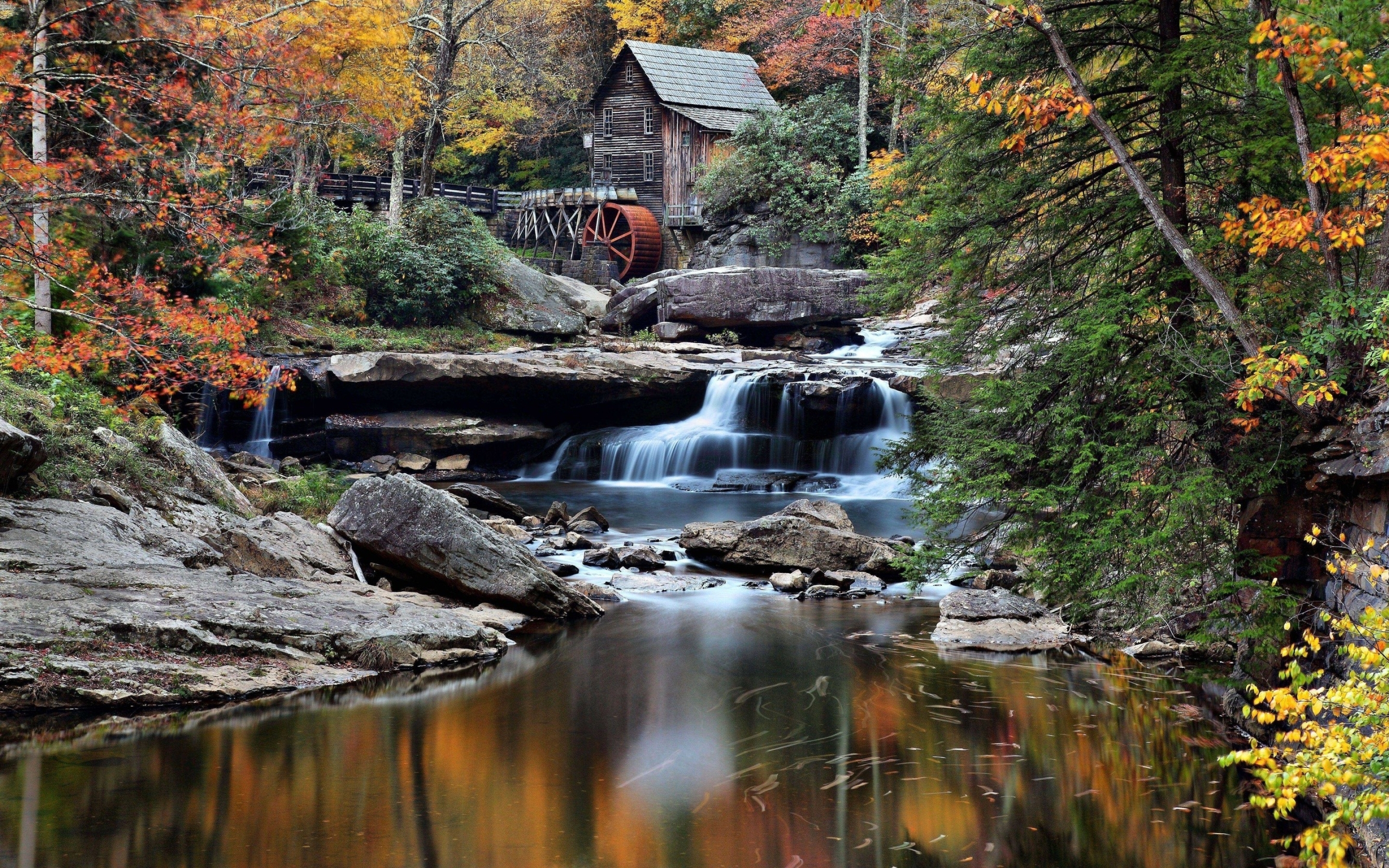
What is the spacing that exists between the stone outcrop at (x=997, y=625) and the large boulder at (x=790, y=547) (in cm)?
176

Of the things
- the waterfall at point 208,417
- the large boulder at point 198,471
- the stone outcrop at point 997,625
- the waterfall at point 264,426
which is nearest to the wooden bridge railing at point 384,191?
the waterfall at point 264,426

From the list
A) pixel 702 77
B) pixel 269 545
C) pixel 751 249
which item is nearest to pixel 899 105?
pixel 751 249

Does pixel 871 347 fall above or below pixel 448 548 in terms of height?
above

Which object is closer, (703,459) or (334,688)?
(334,688)

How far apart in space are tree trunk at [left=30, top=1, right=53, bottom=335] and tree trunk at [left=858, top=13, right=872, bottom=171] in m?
23.1

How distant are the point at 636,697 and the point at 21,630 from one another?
421 cm

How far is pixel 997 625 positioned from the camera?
949 centimetres

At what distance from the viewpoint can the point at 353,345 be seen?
22.1m

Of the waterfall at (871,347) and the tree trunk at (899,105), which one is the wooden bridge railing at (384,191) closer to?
the tree trunk at (899,105)

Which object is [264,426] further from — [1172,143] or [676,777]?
[1172,143]

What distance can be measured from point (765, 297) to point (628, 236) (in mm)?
10938

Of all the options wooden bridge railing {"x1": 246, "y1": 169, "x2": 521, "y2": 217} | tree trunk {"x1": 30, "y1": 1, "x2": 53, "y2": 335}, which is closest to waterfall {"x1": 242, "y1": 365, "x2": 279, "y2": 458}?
tree trunk {"x1": 30, "y1": 1, "x2": 53, "y2": 335}

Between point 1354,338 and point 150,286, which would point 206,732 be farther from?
point 150,286

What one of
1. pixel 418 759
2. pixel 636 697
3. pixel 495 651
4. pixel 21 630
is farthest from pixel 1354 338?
pixel 21 630
